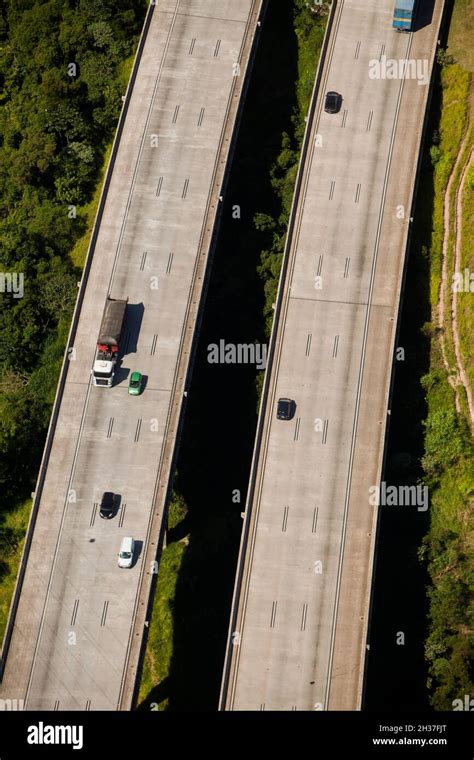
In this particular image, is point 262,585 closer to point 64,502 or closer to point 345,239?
point 64,502

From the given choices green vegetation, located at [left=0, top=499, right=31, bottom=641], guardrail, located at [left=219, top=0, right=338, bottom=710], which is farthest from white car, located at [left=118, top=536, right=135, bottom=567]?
green vegetation, located at [left=0, top=499, right=31, bottom=641]

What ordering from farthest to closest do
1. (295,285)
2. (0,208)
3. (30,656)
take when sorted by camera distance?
(0,208), (295,285), (30,656)

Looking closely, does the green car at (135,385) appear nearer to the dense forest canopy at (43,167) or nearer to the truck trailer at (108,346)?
the truck trailer at (108,346)

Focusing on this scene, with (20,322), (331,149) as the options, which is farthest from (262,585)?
(331,149)

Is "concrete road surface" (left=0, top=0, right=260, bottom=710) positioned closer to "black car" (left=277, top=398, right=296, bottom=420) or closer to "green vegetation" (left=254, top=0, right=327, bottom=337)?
"green vegetation" (left=254, top=0, right=327, bottom=337)

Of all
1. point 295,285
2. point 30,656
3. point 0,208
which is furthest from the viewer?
point 0,208

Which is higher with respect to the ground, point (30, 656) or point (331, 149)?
point (331, 149)

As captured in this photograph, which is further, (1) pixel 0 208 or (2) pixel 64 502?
(1) pixel 0 208

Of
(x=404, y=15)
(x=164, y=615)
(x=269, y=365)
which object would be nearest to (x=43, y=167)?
(x=269, y=365)
